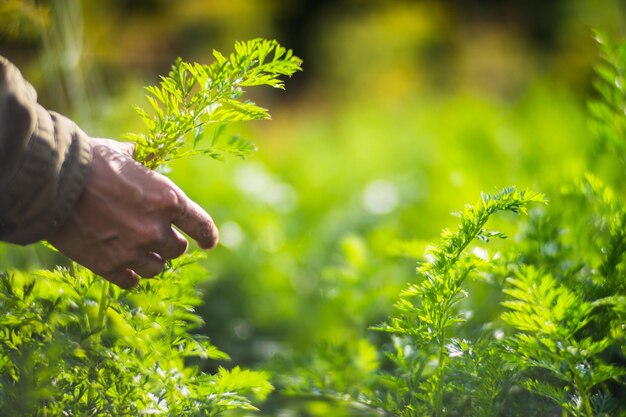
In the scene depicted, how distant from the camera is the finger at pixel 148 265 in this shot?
1278mm

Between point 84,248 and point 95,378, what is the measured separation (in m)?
0.25

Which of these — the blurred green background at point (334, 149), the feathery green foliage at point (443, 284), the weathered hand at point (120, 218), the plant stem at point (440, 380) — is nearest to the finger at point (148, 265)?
the weathered hand at point (120, 218)

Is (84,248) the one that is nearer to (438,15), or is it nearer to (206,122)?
(206,122)

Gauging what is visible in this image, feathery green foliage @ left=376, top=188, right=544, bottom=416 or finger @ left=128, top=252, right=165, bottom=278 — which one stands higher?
feathery green foliage @ left=376, top=188, right=544, bottom=416

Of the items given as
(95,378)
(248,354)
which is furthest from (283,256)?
(95,378)

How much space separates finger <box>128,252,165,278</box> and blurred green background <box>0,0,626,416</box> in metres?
0.30

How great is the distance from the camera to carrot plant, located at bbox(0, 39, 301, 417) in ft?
4.07

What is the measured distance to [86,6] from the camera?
599 cm

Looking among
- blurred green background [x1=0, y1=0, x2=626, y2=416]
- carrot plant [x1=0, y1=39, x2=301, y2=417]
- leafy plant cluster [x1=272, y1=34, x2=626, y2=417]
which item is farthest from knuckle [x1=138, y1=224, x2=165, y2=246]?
leafy plant cluster [x1=272, y1=34, x2=626, y2=417]

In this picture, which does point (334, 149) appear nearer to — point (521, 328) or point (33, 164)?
point (521, 328)

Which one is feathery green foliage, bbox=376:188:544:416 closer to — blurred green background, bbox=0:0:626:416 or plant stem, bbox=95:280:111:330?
blurred green background, bbox=0:0:626:416

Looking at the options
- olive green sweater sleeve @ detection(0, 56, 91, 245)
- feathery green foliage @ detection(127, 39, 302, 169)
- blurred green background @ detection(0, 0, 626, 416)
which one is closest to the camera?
olive green sweater sleeve @ detection(0, 56, 91, 245)

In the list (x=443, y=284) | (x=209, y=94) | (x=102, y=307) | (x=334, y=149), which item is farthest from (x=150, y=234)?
(x=334, y=149)

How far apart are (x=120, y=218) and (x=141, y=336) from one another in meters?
0.25
